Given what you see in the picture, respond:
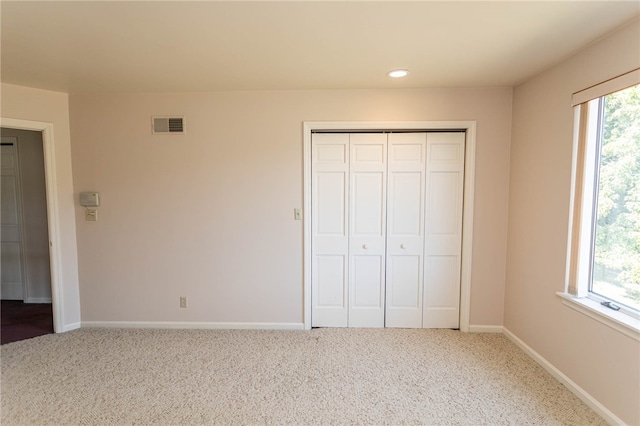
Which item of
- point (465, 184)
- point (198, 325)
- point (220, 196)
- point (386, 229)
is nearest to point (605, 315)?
point (465, 184)

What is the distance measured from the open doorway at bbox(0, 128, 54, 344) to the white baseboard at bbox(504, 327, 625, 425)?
5504 mm

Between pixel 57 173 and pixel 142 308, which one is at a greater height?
pixel 57 173

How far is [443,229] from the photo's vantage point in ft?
10.2

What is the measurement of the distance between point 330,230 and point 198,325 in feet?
5.80

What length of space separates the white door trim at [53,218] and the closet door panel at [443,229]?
3.86 meters

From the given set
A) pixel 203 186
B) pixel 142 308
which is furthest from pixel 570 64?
pixel 142 308

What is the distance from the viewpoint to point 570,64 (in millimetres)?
2203

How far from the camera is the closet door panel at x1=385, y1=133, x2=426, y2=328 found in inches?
120

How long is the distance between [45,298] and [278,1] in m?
4.90

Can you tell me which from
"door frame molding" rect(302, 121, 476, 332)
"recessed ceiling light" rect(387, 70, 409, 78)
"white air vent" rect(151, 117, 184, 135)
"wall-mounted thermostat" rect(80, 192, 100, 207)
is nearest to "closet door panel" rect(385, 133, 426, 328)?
"door frame molding" rect(302, 121, 476, 332)

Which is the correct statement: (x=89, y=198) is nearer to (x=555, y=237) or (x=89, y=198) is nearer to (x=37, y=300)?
(x=37, y=300)

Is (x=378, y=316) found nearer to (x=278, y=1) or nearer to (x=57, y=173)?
(x=278, y=1)

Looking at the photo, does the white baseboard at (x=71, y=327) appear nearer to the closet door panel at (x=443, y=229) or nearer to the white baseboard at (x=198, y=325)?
the white baseboard at (x=198, y=325)

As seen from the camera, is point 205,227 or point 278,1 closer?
point 278,1
